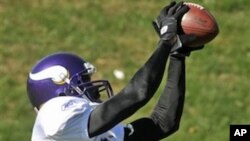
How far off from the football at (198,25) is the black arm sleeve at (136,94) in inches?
12.4

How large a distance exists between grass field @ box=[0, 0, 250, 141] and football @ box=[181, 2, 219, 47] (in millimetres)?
3281

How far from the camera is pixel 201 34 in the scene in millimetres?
4922

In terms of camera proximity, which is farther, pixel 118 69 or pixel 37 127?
pixel 118 69

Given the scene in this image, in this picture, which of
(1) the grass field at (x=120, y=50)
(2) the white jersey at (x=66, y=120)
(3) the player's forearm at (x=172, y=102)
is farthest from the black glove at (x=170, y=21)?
(1) the grass field at (x=120, y=50)

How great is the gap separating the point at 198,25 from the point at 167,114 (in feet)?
1.62

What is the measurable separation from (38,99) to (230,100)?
4.06 meters

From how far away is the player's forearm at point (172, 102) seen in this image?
505 cm

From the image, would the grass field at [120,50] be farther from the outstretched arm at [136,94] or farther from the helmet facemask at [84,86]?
the outstretched arm at [136,94]

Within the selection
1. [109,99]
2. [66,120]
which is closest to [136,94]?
[109,99]

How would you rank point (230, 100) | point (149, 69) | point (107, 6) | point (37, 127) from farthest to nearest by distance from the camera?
point (107, 6), point (230, 100), point (37, 127), point (149, 69)

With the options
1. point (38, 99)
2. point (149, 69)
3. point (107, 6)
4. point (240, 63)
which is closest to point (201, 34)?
point (149, 69)

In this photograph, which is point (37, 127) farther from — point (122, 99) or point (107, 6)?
point (107, 6)

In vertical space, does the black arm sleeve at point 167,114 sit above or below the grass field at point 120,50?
above

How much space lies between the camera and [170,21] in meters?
4.62
